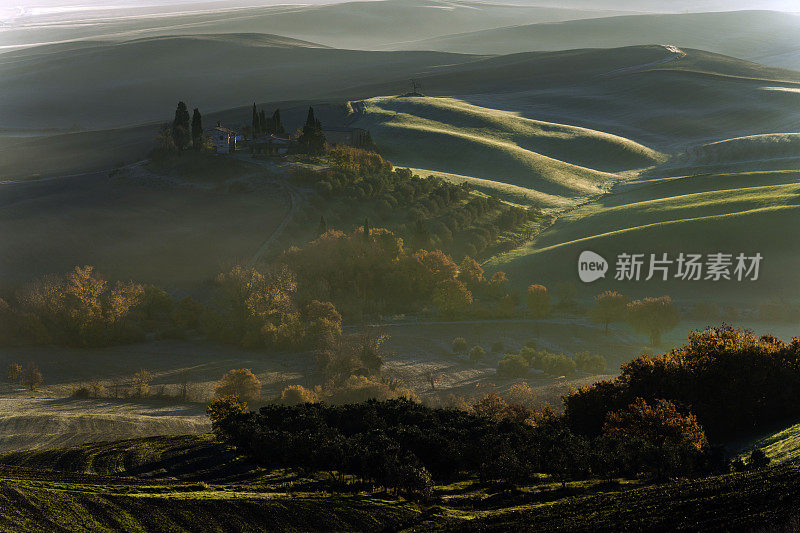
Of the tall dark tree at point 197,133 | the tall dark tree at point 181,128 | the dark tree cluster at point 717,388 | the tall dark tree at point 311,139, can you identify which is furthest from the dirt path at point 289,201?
the dark tree cluster at point 717,388

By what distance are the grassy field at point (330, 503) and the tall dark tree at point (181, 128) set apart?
100 metres

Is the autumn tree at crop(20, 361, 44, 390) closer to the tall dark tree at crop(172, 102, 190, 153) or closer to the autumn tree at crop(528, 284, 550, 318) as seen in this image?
the autumn tree at crop(528, 284, 550, 318)

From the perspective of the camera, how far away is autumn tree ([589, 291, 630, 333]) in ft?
244

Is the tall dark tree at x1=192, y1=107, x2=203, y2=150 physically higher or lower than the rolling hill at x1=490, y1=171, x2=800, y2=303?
higher

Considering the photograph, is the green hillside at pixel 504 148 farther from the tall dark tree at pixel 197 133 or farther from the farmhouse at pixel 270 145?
the tall dark tree at pixel 197 133

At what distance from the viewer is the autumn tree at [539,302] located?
3088 inches

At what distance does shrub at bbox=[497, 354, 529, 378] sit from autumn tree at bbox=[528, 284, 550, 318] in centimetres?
1458

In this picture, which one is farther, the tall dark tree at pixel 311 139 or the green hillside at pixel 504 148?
the green hillside at pixel 504 148

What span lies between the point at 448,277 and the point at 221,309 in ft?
91.0

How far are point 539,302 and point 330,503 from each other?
54848mm

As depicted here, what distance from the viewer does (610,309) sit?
74.2 metres

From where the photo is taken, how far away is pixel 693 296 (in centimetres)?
7725

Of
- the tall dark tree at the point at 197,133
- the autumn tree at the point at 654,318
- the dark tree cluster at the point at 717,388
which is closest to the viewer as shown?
the dark tree cluster at the point at 717,388

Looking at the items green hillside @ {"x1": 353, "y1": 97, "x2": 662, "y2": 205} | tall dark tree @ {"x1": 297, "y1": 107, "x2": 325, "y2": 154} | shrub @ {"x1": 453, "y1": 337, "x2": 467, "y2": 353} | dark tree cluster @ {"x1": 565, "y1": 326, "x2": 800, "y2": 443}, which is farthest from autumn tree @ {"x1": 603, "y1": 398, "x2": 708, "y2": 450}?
tall dark tree @ {"x1": 297, "y1": 107, "x2": 325, "y2": 154}
